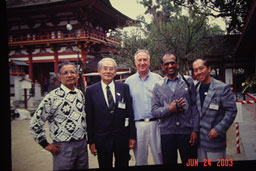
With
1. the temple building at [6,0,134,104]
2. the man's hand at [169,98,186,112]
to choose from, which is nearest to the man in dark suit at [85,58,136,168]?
the man's hand at [169,98,186,112]

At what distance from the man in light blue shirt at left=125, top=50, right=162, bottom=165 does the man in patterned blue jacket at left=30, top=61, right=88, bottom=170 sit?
1.73ft

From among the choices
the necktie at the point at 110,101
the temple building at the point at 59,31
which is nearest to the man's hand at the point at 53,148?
the necktie at the point at 110,101

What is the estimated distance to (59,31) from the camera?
4.50 metres

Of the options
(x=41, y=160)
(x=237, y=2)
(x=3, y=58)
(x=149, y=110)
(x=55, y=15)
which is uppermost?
(x=55, y=15)

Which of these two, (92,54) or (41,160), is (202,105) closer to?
(41,160)

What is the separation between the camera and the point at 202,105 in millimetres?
1606

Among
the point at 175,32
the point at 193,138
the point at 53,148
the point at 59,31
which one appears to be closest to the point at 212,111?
the point at 193,138

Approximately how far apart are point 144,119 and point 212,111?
618mm

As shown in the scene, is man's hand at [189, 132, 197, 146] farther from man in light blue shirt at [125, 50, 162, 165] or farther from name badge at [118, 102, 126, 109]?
name badge at [118, 102, 126, 109]

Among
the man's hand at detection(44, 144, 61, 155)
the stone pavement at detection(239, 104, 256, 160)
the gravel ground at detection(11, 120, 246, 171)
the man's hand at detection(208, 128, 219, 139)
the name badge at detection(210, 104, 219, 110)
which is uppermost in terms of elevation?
the name badge at detection(210, 104, 219, 110)

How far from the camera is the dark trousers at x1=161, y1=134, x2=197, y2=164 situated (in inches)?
64.4

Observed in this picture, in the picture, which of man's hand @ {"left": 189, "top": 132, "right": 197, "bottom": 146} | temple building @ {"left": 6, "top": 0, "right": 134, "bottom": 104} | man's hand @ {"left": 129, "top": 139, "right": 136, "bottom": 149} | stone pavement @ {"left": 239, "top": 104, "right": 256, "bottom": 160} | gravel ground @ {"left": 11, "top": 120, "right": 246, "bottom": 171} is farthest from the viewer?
temple building @ {"left": 6, "top": 0, "right": 134, "bottom": 104}

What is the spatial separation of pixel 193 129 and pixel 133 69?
3.21 meters

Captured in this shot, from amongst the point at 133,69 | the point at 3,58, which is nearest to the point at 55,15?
the point at 133,69
